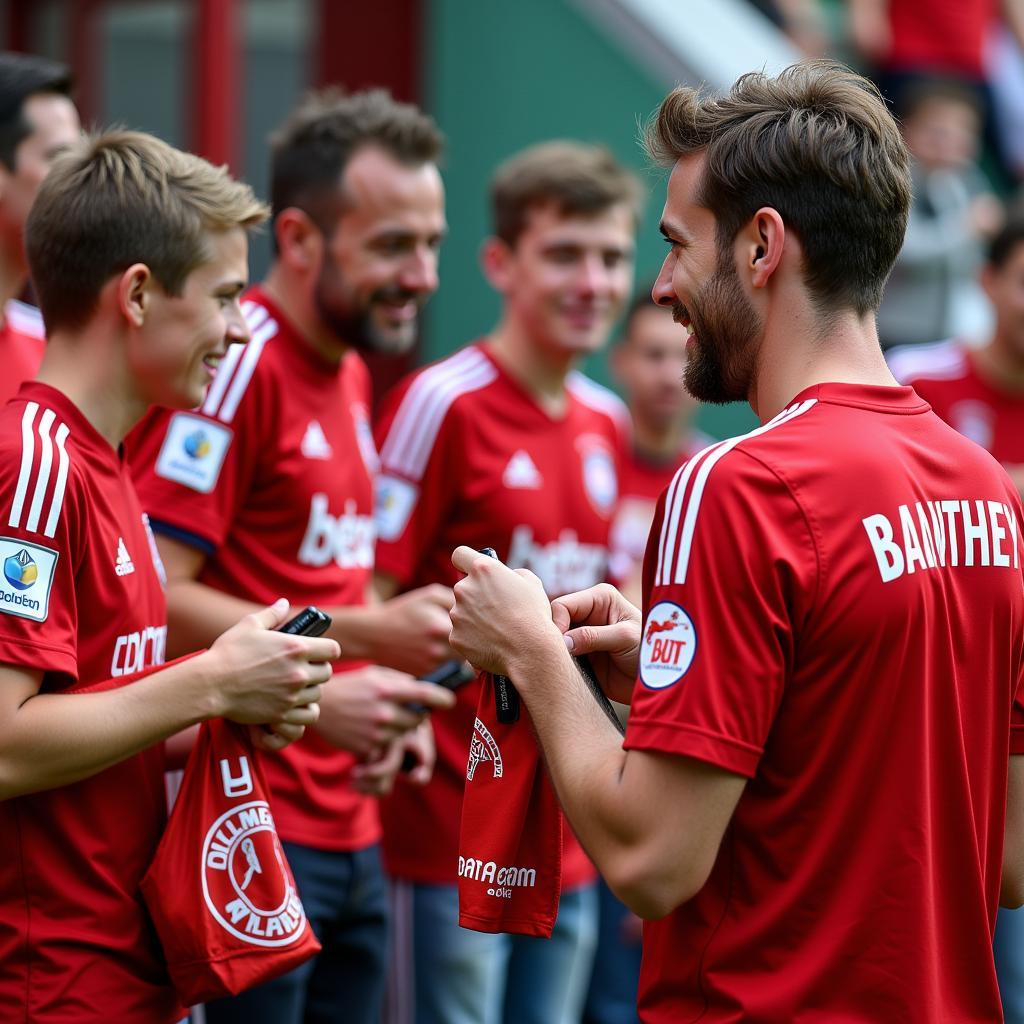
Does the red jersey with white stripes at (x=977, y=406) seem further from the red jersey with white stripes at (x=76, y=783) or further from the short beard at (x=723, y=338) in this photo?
the red jersey with white stripes at (x=76, y=783)

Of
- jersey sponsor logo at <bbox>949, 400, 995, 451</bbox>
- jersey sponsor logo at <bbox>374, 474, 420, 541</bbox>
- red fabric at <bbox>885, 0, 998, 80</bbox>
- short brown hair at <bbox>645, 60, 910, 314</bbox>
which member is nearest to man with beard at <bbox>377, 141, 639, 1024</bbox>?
jersey sponsor logo at <bbox>374, 474, 420, 541</bbox>

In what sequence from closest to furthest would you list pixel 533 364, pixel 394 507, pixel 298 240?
pixel 298 240
pixel 394 507
pixel 533 364

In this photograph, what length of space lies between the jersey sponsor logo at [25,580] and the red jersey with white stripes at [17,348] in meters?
1.05

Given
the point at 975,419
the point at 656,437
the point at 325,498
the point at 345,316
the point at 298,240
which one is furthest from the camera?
the point at 656,437

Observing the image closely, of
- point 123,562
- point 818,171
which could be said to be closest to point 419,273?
point 123,562

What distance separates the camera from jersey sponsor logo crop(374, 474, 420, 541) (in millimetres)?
3967

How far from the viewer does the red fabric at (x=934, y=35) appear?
7629 mm

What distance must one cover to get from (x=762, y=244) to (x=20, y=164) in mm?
2029

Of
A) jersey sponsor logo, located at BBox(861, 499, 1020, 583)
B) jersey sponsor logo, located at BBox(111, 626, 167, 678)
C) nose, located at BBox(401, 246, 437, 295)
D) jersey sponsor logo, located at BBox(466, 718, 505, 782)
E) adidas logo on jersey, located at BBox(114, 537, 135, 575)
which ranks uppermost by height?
nose, located at BBox(401, 246, 437, 295)

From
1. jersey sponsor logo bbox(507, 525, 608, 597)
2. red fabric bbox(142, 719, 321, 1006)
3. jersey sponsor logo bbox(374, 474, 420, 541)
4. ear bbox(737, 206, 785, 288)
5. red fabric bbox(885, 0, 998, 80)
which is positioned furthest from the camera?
red fabric bbox(885, 0, 998, 80)

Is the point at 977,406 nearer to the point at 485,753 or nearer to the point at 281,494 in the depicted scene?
the point at 281,494

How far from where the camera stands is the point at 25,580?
2359mm

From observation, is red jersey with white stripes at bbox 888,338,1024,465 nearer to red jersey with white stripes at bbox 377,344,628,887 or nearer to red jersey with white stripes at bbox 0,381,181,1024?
red jersey with white stripes at bbox 377,344,628,887

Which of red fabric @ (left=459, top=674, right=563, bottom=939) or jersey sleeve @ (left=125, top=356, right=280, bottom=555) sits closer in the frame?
red fabric @ (left=459, top=674, right=563, bottom=939)
